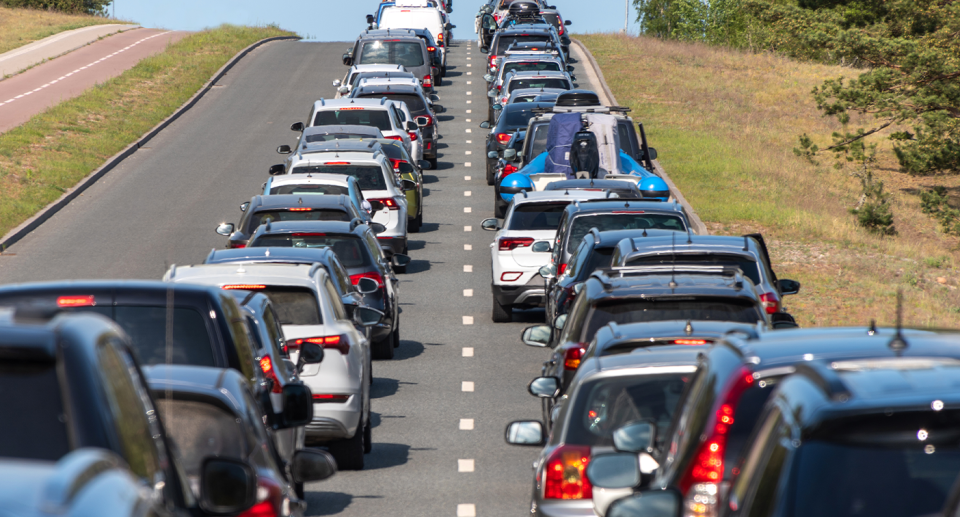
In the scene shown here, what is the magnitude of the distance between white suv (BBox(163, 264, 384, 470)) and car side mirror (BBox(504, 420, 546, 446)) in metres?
3.30

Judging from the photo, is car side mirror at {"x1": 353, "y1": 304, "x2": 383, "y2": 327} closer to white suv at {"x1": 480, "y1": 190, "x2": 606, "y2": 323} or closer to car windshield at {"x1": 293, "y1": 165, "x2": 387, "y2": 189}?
white suv at {"x1": 480, "y1": 190, "x2": 606, "y2": 323}

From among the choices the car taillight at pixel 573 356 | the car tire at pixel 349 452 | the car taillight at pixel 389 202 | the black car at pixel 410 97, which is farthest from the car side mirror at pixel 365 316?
the black car at pixel 410 97

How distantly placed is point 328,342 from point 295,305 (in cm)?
44

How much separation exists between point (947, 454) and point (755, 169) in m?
33.8

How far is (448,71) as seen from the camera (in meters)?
56.5

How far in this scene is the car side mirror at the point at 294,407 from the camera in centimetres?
754

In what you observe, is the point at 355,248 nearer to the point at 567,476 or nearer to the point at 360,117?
the point at 567,476

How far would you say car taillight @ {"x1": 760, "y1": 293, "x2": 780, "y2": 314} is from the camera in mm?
12281

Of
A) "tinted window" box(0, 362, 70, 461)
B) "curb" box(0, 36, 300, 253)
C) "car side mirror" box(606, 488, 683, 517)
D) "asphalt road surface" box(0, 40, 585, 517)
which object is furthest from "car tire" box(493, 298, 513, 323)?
"tinted window" box(0, 362, 70, 461)

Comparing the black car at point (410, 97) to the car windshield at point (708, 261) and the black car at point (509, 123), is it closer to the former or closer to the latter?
the black car at point (509, 123)

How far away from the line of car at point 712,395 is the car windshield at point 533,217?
2.10 meters

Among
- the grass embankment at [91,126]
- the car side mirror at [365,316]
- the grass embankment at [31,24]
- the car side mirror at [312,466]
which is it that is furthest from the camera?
the grass embankment at [31,24]

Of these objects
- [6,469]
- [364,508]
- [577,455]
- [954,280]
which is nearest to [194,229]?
[954,280]

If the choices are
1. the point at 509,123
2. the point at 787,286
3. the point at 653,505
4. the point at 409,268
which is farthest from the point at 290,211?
the point at 509,123
